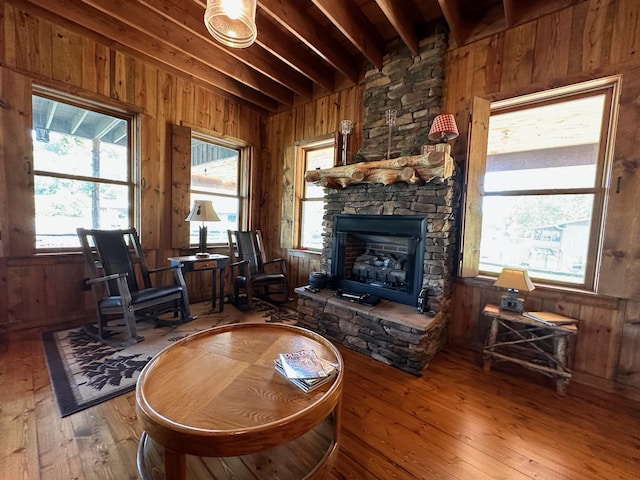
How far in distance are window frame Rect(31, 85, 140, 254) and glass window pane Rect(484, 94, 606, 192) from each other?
3820 mm

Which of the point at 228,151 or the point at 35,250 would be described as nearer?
the point at 35,250

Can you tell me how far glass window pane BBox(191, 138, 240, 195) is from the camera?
12.1 feet

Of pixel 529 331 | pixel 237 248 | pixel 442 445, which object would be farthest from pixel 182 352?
pixel 529 331

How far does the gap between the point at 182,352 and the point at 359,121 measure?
296 cm

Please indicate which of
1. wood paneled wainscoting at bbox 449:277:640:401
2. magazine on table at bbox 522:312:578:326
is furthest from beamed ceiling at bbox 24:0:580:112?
magazine on table at bbox 522:312:578:326

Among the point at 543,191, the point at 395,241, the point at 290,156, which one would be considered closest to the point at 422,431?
the point at 395,241

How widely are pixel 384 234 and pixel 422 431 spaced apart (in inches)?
64.6

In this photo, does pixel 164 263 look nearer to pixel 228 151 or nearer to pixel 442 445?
pixel 228 151

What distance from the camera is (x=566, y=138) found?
213 cm

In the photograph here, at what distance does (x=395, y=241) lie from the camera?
2.79 metres

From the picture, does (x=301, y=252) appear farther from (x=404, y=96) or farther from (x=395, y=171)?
(x=404, y=96)

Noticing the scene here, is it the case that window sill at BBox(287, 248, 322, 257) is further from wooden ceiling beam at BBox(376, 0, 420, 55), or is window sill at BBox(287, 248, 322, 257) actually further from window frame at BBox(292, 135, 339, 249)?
wooden ceiling beam at BBox(376, 0, 420, 55)

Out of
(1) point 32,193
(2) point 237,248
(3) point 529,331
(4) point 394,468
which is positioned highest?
(1) point 32,193

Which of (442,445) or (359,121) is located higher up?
(359,121)
